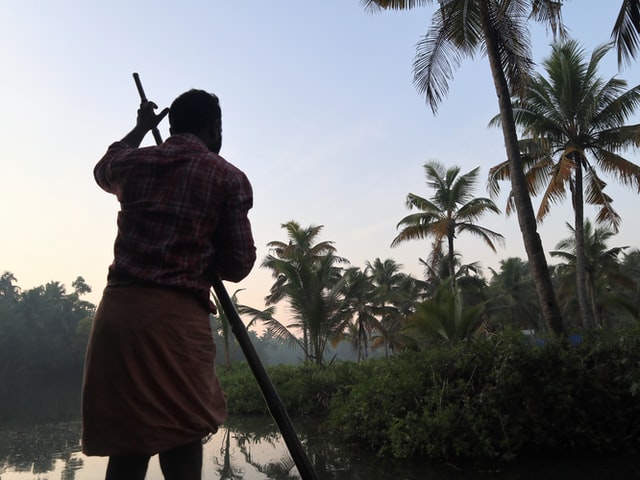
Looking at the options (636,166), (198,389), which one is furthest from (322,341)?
(198,389)

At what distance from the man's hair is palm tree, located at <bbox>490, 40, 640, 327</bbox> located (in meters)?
14.4

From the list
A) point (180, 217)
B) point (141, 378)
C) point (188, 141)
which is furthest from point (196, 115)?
point (141, 378)

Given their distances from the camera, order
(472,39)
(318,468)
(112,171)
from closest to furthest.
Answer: (112,171) < (318,468) < (472,39)

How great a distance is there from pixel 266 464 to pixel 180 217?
21.2ft

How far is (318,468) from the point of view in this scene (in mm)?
6586

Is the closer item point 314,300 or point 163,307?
point 163,307

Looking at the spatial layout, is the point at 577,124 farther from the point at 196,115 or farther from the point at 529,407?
the point at 196,115

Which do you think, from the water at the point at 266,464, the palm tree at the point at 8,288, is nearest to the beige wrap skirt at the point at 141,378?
the water at the point at 266,464

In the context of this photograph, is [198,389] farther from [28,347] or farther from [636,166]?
[28,347]

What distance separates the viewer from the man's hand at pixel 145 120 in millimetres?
1812

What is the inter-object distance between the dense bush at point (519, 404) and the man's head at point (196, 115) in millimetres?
5779

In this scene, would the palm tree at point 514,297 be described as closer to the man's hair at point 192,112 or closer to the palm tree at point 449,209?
the palm tree at point 449,209

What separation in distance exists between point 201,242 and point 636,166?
1586 cm

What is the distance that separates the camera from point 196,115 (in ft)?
5.48
